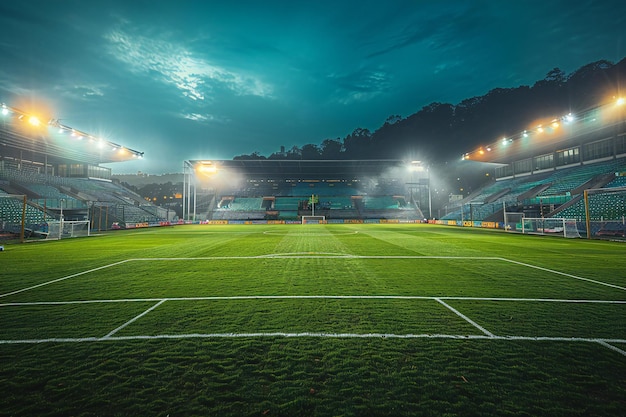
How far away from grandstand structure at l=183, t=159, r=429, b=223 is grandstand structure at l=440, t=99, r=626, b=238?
1297cm

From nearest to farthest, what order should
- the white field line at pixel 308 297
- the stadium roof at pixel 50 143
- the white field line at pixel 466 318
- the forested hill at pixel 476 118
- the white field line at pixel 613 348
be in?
the white field line at pixel 613 348 → the white field line at pixel 466 318 → the white field line at pixel 308 297 → the stadium roof at pixel 50 143 → the forested hill at pixel 476 118

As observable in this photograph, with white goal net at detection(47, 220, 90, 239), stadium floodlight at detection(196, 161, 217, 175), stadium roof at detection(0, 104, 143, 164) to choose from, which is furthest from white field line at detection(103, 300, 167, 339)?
stadium floodlight at detection(196, 161, 217, 175)

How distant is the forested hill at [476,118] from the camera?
49.9 meters

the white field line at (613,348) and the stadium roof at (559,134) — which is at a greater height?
the stadium roof at (559,134)

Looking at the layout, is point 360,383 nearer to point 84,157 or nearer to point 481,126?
point 84,157

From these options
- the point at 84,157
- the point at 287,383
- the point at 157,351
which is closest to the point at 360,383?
the point at 287,383

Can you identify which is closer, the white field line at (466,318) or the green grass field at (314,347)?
the green grass field at (314,347)

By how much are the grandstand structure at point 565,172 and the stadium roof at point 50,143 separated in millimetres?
40867

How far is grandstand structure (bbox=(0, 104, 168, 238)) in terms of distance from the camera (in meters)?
25.3

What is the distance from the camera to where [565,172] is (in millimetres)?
36625

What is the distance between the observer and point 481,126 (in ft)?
220

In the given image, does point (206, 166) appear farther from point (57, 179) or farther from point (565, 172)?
point (565, 172)

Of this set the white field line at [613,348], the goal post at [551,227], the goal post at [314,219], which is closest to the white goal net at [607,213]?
the goal post at [551,227]

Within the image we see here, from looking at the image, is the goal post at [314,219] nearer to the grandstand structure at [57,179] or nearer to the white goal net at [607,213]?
the grandstand structure at [57,179]
